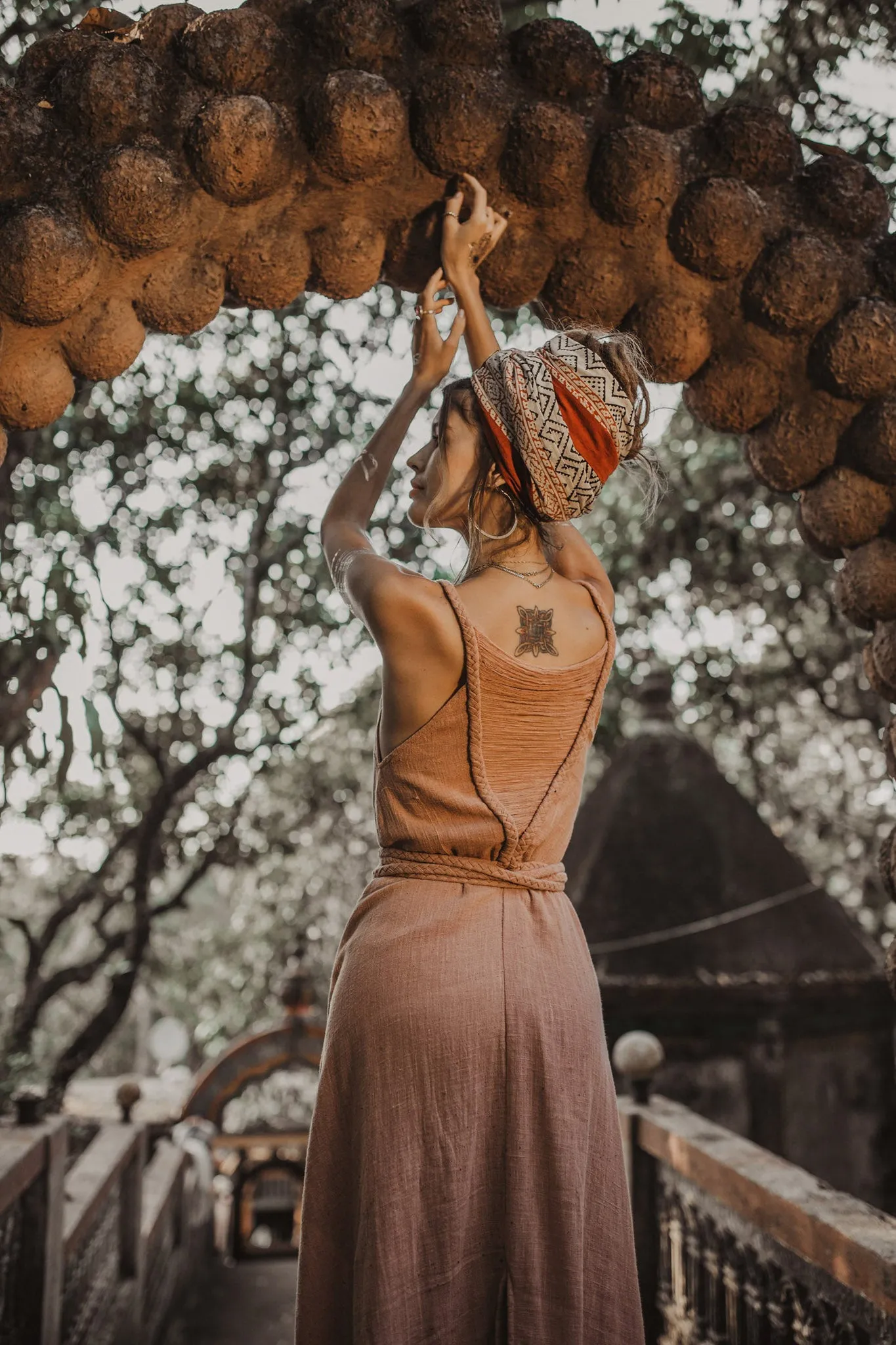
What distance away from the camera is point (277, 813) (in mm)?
10656

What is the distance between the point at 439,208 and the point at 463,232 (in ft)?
0.30

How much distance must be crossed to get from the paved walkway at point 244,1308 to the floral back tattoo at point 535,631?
5852mm

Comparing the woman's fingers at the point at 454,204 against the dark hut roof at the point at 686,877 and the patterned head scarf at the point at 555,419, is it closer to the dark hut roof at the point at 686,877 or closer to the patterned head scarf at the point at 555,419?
the patterned head scarf at the point at 555,419

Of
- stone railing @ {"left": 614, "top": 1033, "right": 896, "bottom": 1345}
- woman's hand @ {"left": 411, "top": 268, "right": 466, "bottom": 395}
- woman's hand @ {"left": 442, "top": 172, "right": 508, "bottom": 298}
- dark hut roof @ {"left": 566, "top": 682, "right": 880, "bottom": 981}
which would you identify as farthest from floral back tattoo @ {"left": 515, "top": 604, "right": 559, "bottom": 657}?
dark hut roof @ {"left": 566, "top": 682, "right": 880, "bottom": 981}

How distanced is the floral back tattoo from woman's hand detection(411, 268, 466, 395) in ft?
2.00

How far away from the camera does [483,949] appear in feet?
5.94

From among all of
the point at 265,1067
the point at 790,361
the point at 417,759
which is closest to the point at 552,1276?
the point at 417,759

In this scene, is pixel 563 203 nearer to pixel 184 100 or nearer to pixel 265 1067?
pixel 184 100

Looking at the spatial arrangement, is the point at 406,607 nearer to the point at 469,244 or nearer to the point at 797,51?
the point at 469,244

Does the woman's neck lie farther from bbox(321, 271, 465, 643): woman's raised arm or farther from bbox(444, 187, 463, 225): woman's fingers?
bbox(444, 187, 463, 225): woman's fingers

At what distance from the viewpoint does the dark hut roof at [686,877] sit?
6.82 metres

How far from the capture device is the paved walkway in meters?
7.36

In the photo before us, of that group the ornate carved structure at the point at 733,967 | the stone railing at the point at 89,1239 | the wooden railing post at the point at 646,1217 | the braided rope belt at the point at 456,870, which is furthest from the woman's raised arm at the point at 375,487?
the ornate carved structure at the point at 733,967

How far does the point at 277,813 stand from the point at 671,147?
8768 mm
